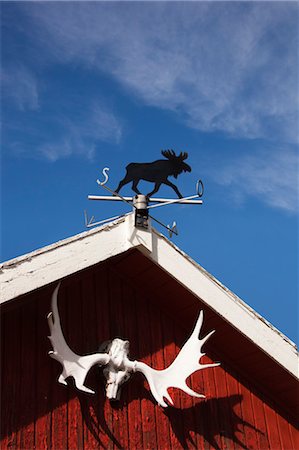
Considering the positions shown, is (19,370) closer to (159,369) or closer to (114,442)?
(114,442)

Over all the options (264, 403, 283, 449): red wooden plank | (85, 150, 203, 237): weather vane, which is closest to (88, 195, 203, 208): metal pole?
(85, 150, 203, 237): weather vane

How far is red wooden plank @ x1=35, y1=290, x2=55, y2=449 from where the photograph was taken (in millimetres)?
5105

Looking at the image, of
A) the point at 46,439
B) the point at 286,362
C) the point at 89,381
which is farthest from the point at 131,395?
the point at 286,362

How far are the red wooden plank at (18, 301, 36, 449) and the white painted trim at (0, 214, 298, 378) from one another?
472mm

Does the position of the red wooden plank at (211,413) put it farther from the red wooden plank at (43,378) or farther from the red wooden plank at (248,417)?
the red wooden plank at (43,378)

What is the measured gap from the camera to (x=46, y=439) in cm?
511

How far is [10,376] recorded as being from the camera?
5156mm

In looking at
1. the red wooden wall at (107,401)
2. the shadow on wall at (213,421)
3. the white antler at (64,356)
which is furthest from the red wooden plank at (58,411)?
the shadow on wall at (213,421)

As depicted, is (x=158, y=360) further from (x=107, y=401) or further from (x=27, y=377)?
(x=27, y=377)

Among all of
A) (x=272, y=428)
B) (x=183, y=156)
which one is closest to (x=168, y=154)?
(x=183, y=156)

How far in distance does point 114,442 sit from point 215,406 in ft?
3.66

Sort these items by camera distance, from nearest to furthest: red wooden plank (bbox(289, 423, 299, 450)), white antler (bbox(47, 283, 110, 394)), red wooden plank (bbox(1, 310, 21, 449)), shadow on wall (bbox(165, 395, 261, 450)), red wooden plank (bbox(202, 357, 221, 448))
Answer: red wooden plank (bbox(1, 310, 21, 449)), white antler (bbox(47, 283, 110, 394)), shadow on wall (bbox(165, 395, 261, 450)), red wooden plank (bbox(202, 357, 221, 448)), red wooden plank (bbox(289, 423, 299, 450))

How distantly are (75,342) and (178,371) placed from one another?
2.89 ft

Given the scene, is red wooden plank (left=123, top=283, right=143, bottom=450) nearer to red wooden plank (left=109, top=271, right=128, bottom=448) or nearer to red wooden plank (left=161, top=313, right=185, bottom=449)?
red wooden plank (left=109, top=271, right=128, bottom=448)
